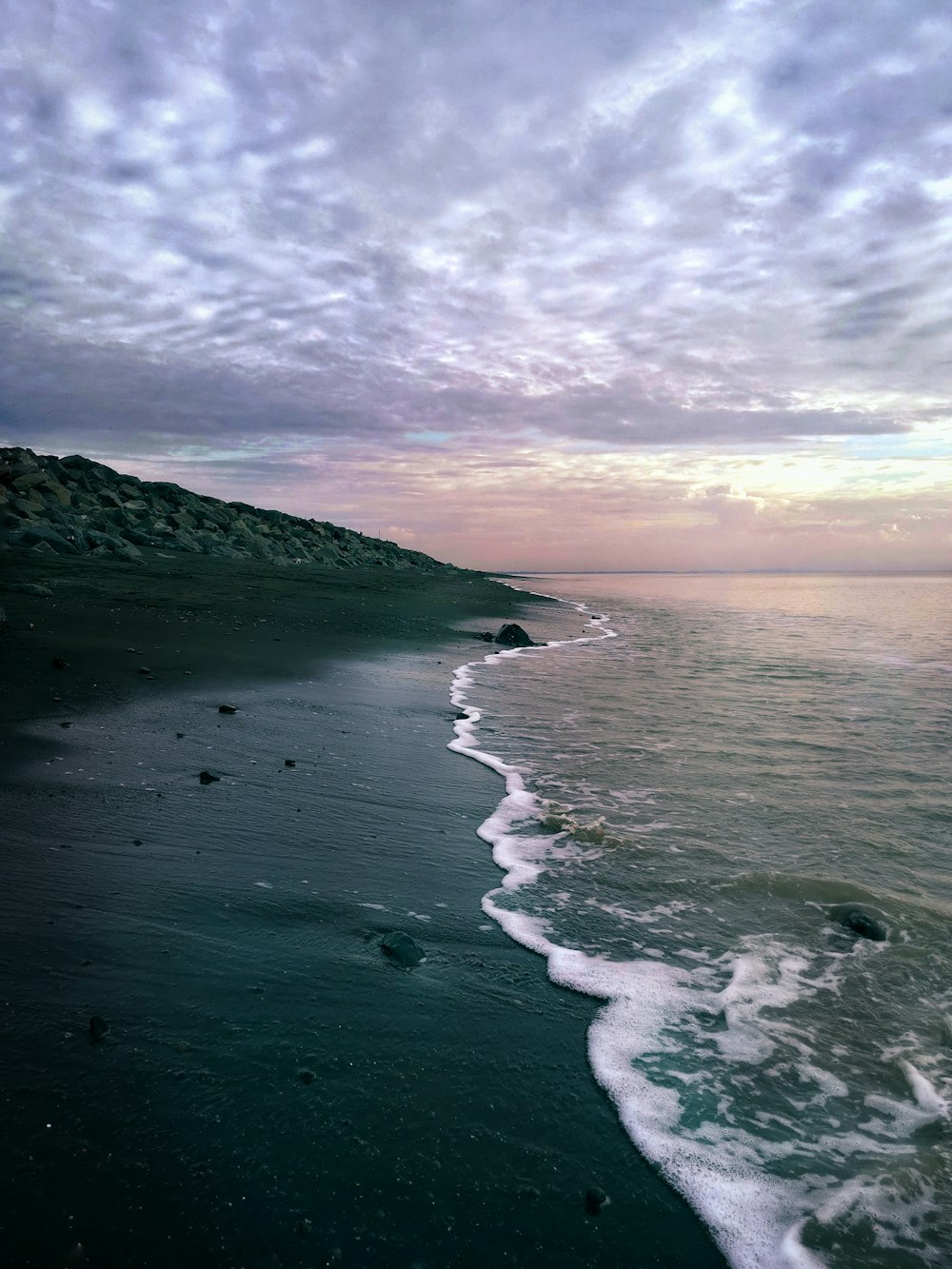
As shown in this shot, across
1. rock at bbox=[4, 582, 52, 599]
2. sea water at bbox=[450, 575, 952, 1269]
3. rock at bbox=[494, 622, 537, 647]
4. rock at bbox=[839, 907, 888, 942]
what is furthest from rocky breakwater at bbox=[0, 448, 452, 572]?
rock at bbox=[839, 907, 888, 942]

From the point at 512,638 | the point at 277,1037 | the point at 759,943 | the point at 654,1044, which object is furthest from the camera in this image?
the point at 512,638

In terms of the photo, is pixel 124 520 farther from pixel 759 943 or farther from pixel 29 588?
pixel 759 943

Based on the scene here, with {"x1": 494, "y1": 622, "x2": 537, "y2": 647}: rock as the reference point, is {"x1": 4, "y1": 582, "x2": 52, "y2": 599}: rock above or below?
above

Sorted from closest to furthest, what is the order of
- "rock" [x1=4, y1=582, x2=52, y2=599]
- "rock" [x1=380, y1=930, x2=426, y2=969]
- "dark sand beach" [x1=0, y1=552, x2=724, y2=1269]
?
"dark sand beach" [x1=0, y1=552, x2=724, y2=1269] < "rock" [x1=380, y1=930, x2=426, y2=969] < "rock" [x1=4, y1=582, x2=52, y2=599]

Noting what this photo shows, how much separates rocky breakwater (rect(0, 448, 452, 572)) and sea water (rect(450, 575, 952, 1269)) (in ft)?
67.5

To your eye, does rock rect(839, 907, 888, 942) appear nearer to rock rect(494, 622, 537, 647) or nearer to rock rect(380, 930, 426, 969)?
rock rect(380, 930, 426, 969)

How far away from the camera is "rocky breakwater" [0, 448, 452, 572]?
2494cm

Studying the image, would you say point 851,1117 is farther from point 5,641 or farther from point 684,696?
point 5,641

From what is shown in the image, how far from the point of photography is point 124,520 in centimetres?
3309

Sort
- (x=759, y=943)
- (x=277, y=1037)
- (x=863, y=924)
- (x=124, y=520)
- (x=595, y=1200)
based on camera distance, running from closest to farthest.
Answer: (x=595, y=1200), (x=277, y=1037), (x=759, y=943), (x=863, y=924), (x=124, y=520)

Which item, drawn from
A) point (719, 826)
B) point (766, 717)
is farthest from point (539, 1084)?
point (766, 717)

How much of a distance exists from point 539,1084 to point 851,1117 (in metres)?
1.29

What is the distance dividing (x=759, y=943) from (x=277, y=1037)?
112 inches

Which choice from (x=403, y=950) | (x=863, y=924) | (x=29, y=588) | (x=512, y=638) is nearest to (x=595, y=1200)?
(x=403, y=950)
